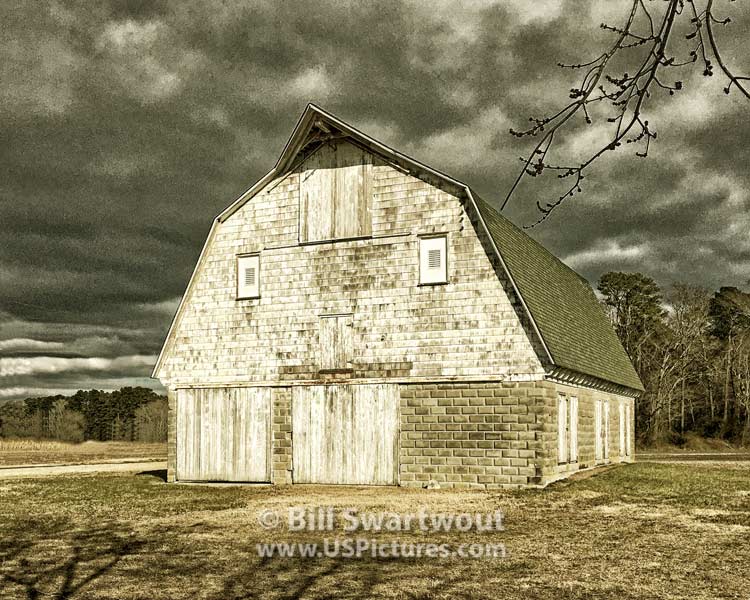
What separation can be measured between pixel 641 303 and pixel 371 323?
45055 millimetres

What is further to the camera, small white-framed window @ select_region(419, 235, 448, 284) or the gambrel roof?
small white-framed window @ select_region(419, 235, 448, 284)

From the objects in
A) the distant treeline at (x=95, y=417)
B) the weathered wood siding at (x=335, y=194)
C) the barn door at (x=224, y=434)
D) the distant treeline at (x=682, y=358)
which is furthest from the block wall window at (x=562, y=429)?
the distant treeline at (x=95, y=417)

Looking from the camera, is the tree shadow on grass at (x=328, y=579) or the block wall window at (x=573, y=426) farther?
the block wall window at (x=573, y=426)

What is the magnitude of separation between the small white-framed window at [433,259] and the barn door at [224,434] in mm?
5798

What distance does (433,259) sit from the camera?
2255 centimetres

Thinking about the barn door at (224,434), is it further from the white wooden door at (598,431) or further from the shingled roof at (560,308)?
the white wooden door at (598,431)

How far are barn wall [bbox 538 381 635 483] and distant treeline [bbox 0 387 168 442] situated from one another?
88.2 m

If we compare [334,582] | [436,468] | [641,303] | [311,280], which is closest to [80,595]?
[334,582]

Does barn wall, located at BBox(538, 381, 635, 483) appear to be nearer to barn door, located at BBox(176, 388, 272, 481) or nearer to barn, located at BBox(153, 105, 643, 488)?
barn, located at BBox(153, 105, 643, 488)

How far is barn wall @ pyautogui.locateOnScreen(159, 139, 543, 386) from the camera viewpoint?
21844 mm

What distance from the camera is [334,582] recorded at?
32.4 ft

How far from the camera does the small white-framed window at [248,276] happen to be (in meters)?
24.7

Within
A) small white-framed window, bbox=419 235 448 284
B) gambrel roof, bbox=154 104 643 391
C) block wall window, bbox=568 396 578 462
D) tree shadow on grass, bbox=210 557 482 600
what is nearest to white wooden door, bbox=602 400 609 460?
gambrel roof, bbox=154 104 643 391

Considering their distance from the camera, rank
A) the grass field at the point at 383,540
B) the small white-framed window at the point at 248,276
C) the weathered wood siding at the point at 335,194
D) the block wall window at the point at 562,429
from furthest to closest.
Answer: the small white-framed window at the point at 248,276 < the weathered wood siding at the point at 335,194 < the block wall window at the point at 562,429 < the grass field at the point at 383,540
